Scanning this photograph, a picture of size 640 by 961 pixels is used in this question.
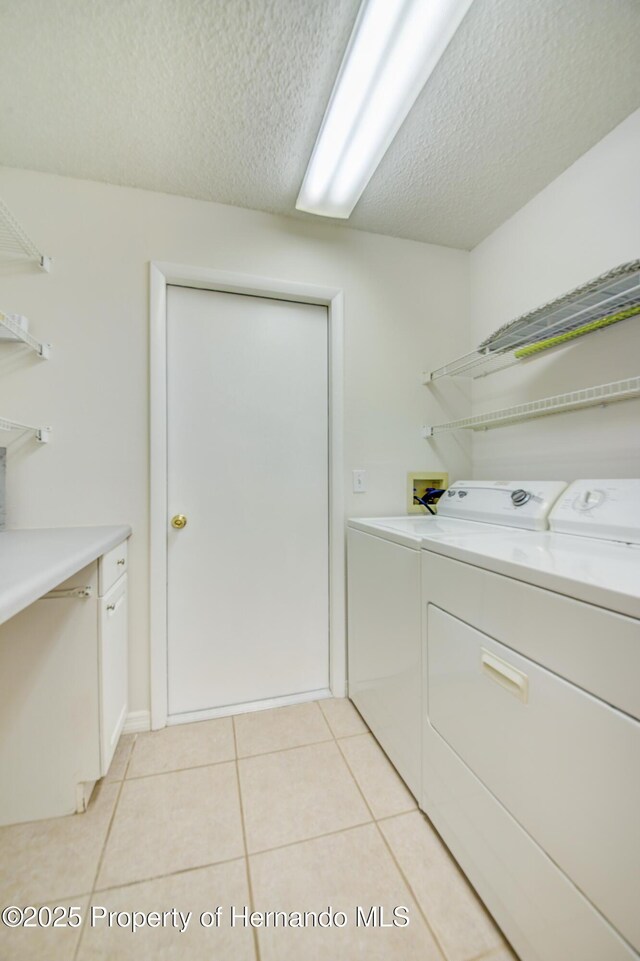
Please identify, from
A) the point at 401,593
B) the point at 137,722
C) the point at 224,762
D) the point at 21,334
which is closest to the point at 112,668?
the point at 137,722

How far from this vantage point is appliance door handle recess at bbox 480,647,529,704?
746mm

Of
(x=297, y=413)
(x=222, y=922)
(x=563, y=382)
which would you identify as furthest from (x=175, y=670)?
(x=563, y=382)

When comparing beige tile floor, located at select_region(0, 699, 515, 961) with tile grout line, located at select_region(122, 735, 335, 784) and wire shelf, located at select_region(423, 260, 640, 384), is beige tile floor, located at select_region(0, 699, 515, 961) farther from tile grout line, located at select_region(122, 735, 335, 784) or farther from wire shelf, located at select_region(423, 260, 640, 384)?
wire shelf, located at select_region(423, 260, 640, 384)

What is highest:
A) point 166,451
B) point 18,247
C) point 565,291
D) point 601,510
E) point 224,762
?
point 18,247

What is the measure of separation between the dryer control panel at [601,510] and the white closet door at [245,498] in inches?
40.2

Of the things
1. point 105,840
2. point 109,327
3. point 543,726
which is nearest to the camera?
point 543,726

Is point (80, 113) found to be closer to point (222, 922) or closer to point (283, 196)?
point (283, 196)

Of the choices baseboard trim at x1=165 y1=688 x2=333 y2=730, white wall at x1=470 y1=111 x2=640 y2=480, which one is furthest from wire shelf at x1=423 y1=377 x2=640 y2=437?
baseboard trim at x1=165 y1=688 x2=333 y2=730

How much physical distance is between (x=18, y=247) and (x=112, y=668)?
1.70 m

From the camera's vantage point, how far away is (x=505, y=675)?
2.59ft

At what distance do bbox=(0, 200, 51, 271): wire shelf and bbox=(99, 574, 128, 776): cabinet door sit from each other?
1.35 metres

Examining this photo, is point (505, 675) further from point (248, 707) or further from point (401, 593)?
point (248, 707)

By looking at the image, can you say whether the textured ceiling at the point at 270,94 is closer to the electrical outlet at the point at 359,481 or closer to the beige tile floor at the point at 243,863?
the electrical outlet at the point at 359,481

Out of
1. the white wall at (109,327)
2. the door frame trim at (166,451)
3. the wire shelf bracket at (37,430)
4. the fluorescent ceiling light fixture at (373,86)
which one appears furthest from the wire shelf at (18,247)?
the fluorescent ceiling light fixture at (373,86)
